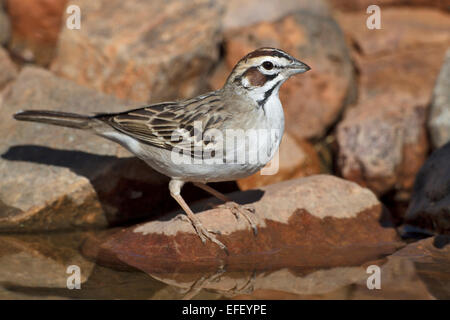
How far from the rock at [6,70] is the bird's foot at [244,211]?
397cm

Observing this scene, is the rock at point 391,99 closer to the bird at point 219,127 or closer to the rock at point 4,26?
the bird at point 219,127

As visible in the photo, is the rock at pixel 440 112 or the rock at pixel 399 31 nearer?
the rock at pixel 440 112

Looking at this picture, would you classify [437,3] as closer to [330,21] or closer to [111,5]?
[330,21]

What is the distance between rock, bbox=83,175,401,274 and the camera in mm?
5883

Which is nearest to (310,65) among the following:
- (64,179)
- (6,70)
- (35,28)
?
(64,179)

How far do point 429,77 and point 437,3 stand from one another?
5.79 feet

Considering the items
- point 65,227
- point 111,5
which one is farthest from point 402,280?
point 111,5

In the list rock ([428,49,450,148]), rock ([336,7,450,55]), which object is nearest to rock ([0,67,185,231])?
rock ([428,49,450,148])

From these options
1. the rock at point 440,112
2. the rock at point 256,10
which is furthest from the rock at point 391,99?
the rock at point 256,10

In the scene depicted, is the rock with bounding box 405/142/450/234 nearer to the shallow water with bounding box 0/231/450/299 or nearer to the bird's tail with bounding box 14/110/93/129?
the shallow water with bounding box 0/231/450/299

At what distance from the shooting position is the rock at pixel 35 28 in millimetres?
9812

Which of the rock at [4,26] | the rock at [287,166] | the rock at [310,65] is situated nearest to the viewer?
the rock at [287,166]
